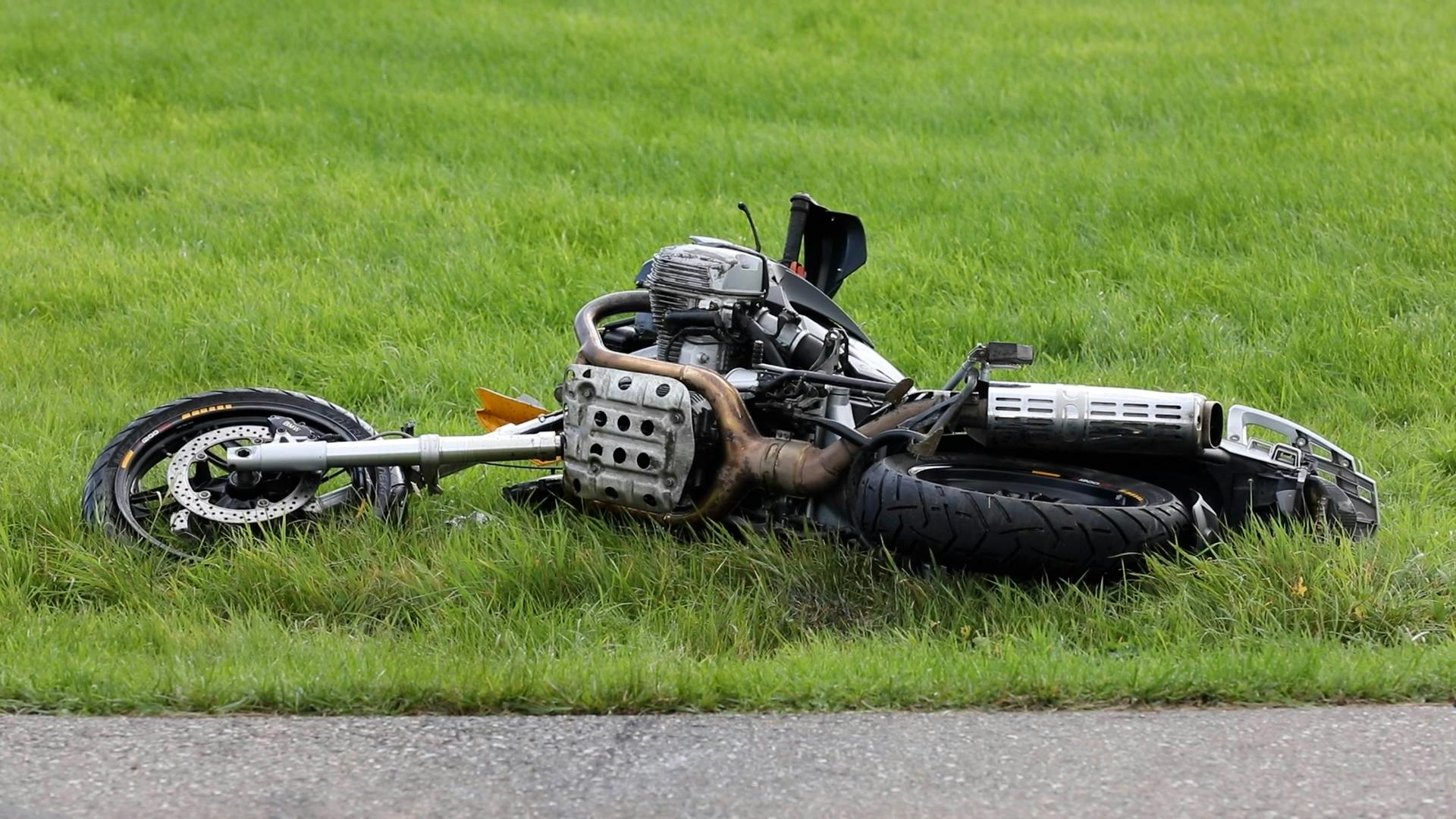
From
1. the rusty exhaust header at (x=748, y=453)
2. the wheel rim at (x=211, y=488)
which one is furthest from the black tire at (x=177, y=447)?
the rusty exhaust header at (x=748, y=453)

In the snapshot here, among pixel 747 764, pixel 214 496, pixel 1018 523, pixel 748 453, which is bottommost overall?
pixel 747 764

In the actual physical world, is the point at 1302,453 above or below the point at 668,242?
below

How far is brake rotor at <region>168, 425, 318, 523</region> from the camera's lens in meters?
6.04

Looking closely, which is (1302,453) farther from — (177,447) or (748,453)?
(177,447)

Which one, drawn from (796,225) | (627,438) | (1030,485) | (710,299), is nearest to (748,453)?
(627,438)

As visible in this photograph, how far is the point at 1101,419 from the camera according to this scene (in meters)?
5.35

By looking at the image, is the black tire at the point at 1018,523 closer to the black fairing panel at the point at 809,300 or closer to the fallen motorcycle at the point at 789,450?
the fallen motorcycle at the point at 789,450

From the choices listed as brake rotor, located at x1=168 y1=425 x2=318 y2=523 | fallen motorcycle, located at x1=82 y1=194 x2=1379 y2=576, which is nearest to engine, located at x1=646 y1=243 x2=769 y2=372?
fallen motorcycle, located at x1=82 y1=194 x2=1379 y2=576

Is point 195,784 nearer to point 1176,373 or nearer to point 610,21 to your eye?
point 1176,373

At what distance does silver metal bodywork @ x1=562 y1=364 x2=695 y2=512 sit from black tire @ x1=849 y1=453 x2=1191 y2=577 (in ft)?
2.31

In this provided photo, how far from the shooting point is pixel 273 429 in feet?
20.3

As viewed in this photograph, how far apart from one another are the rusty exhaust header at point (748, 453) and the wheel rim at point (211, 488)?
1.26m

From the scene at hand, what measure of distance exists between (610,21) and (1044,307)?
841 cm

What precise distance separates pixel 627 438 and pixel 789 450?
576 millimetres
